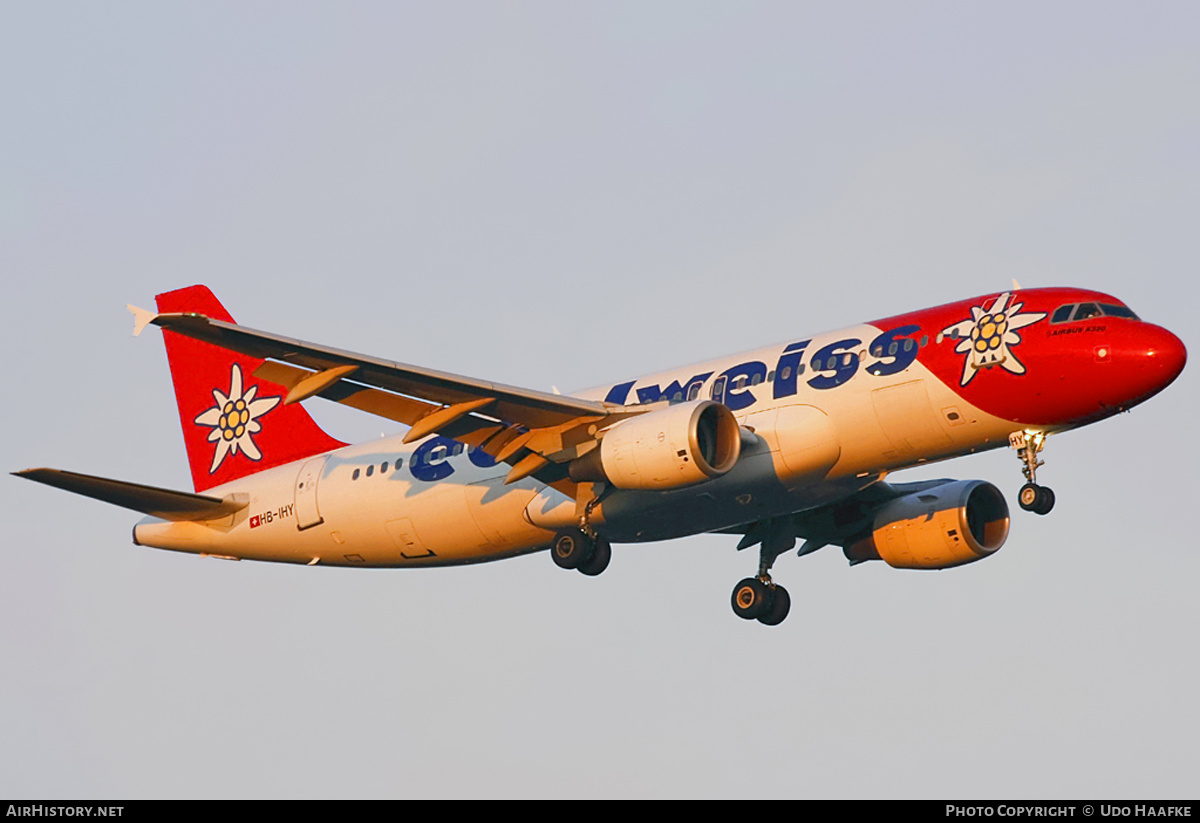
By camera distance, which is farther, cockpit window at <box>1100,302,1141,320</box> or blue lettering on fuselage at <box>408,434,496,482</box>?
blue lettering on fuselage at <box>408,434,496,482</box>

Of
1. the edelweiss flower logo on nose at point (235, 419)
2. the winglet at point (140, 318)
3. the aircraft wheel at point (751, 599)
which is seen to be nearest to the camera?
the winglet at point (140, 318)

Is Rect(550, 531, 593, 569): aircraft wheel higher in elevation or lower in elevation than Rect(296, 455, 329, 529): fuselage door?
lower

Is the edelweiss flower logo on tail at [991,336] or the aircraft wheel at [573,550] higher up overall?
the edelweiss flower logo on tail at [991,336]

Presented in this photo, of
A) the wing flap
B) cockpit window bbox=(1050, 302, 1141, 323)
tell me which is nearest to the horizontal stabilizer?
the wing flap

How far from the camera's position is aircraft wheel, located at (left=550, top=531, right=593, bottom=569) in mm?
37188

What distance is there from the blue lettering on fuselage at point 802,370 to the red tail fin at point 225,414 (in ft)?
33.9

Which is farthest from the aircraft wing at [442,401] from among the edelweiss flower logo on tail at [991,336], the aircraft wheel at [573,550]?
the edelweiss flower logo on tail at [991,336]

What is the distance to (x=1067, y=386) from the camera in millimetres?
34312

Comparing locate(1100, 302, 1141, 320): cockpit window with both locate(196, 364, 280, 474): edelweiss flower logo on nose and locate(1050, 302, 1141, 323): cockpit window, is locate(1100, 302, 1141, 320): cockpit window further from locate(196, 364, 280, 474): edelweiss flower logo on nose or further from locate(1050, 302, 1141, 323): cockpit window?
locate(196, 364, 280, 474): edelweiss flower logo on nose

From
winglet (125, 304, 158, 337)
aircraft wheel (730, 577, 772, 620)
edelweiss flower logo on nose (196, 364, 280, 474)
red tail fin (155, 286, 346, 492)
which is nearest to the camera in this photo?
winglet (125, 304, 158, 337)

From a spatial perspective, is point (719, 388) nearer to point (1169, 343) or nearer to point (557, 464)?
point (557, 464)

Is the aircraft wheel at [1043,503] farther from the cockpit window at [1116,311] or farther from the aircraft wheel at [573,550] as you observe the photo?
the aircraft wheel at [573,550]

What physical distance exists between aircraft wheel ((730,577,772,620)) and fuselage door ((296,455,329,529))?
31.9 ft

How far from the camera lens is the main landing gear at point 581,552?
37219 millimetres
